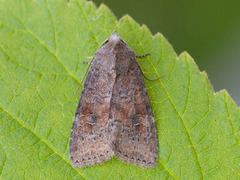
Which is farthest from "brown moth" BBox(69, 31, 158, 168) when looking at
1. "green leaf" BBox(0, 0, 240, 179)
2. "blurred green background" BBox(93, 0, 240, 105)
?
"blurred green background" BBox(93, 0, 240, 105)

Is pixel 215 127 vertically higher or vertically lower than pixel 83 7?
lower

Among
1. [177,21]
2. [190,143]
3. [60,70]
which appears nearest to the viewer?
[190,143]

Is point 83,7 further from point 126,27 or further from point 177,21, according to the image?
point 177,21

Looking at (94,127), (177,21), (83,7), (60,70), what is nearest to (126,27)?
(83,7)

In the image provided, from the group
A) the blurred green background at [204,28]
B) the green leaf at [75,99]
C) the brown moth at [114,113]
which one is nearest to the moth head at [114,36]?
the brown moth at [114,113]

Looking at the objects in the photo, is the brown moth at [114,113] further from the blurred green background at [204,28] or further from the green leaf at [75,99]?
the blurred green background at [204,28]
